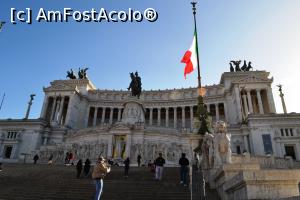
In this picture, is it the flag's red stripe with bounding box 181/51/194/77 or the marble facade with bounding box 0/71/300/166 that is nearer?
the flag's red stripe with bounding box 181/51/194/77

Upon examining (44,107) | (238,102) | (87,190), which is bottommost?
(87,190)

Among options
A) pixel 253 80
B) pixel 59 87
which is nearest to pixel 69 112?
pixel 59 87

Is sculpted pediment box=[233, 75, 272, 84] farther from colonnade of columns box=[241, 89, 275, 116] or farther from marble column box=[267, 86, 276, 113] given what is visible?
colonnade of columns box=[241, 89, 275, 116]

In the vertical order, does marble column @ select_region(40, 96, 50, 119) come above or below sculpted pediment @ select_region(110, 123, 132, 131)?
above

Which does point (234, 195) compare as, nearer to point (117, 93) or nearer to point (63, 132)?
point (63, 132)

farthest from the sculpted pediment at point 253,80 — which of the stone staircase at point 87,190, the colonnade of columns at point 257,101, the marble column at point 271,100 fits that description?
the stone staircase at point 87,190

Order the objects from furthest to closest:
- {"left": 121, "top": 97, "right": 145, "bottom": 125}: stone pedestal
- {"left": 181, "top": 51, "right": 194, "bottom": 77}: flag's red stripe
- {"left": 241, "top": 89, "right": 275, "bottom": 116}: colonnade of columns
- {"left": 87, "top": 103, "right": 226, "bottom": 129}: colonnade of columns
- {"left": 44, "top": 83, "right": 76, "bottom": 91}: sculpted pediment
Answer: {"left": 87, "top": 103, "right": 226, "bottom": 129}: colonnade of columns < {"left": 44, "top": 83, "right": 76, "bottom": 91}: sculpted pediment < {"left": 241, "top": 89, "right": 275, "bottom": 116}: colonnade of columns < {"left": 121, "top": 97, "right": 145, "bottom": 125}: stone pedestal < {"left": 181, "top": 51, "right": 194, "bottom": 77}: flag's red stripe

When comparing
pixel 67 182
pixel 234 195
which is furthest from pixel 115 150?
pixel 234 195

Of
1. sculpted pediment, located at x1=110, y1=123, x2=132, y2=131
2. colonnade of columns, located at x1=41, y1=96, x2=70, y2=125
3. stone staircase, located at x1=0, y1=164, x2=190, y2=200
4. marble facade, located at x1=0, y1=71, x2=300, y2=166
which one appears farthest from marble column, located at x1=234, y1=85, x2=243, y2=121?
stone staircase, located at x1=0, y1=164, x2=190, y2=200

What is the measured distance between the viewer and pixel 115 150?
112ft

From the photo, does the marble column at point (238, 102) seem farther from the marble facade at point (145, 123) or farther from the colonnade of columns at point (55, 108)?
the colonnade of columns at point (55, 108)

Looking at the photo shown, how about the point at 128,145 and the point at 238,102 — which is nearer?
the point at 128,145

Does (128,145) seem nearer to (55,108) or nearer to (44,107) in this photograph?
(55,108)

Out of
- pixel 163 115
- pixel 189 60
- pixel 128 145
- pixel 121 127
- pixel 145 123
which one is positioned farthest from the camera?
pixel 163 115
